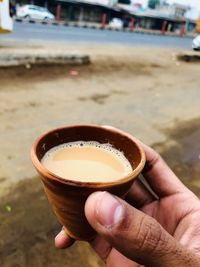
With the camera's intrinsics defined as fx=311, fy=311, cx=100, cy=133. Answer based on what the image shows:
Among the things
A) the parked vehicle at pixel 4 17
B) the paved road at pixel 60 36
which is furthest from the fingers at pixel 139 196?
the paved road at pixel 60 36

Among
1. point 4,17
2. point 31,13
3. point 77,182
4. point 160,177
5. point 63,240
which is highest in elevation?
point 77,182

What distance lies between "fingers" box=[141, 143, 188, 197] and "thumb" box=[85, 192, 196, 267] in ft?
1.88

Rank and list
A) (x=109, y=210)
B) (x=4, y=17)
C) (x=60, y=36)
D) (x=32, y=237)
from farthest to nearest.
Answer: (x=60, y=36), (x=4, y=17), (x=32, y=237), (x=109, y=210)

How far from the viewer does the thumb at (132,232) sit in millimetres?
994

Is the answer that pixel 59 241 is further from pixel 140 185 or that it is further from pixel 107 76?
pixel 107 76

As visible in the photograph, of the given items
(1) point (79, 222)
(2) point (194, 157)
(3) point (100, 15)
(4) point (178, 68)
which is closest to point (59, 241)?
(1) point (79, 222)

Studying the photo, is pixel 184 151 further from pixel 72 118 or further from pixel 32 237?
pixel 32 237

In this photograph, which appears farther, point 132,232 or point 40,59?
point 40,59

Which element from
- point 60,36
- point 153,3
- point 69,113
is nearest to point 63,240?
point 69,113

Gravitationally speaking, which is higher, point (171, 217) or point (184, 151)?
point (171, 217)

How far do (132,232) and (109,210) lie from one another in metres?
0.11

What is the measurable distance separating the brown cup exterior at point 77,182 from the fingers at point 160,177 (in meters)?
0.30

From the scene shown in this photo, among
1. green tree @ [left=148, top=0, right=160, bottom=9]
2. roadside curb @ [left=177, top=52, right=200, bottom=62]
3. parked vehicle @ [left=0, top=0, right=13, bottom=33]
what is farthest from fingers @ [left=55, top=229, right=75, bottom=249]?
green tree @ [left=148, top=0, right=160, bottom=9]

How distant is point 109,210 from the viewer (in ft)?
3.23
